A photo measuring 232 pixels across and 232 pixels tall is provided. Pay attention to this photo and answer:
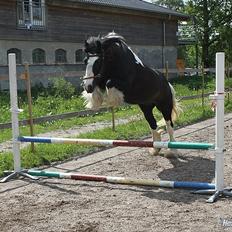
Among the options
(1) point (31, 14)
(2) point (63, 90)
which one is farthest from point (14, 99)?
(1) point (31, 14)

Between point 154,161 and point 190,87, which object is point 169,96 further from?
point 190,87

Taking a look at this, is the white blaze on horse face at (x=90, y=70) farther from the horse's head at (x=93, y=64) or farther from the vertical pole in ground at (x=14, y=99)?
the vertical pole in ground at (x=14, y=99)

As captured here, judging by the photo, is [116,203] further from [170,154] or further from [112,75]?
[170,154]

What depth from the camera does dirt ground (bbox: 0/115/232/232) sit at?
4281 millimetres

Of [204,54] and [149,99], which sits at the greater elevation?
[204,54]

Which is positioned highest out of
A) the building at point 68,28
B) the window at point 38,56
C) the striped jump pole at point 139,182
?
the building at point 68,28

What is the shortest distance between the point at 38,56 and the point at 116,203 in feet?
63.5

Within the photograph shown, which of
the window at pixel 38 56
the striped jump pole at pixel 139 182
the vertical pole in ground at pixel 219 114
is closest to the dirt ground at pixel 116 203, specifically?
the striped jump pole at pixel 139 182

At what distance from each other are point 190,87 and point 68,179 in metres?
17.9

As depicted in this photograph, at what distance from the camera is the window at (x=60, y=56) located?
2455 centimetres

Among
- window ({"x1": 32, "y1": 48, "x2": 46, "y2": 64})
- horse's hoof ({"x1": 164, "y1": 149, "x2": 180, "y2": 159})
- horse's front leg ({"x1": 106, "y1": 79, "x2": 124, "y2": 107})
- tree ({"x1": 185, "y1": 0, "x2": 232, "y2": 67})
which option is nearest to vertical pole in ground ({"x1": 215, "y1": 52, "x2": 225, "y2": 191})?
horse's front leg ({"x1": 106, "y1": 79, "x2": 124, "y2": 107})

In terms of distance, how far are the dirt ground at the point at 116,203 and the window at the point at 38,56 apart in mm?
16589

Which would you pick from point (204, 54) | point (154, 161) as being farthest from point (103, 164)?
point (204, 54)

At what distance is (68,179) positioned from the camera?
20.6ft
